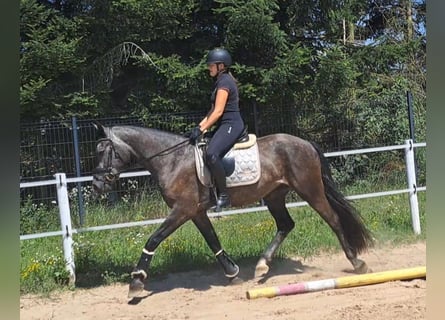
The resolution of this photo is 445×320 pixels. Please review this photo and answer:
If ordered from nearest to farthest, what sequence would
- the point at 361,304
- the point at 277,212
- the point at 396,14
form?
the point at 361,304 < the point at 277,212 < the point at 396,14

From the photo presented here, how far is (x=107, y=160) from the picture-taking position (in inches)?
192

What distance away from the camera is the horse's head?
4.87 meters

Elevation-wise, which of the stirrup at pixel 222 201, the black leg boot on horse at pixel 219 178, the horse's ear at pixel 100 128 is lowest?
the stirrup at pixel 222 201


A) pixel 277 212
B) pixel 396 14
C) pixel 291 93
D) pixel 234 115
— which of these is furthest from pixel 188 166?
pixel 396 14

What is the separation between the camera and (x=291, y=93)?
29.6 ft

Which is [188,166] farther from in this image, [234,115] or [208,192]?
[234,115]

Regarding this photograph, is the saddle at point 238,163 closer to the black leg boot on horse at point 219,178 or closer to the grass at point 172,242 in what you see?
the black leg boot on horse at point 219,178

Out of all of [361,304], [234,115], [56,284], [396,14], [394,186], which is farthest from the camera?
[396,14]

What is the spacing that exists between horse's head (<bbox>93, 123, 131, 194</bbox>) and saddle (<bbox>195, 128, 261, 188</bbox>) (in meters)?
0.79

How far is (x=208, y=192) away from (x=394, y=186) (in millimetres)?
4736

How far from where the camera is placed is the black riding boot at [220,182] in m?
4.88

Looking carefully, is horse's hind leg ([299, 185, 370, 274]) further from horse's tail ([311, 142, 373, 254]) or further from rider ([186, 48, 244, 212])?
rider ([186, 48, 244, 212])

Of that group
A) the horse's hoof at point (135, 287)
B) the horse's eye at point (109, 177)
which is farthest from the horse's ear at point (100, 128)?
the horse's hoof at point (135, 287)

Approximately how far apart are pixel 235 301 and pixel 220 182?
3.88ft
